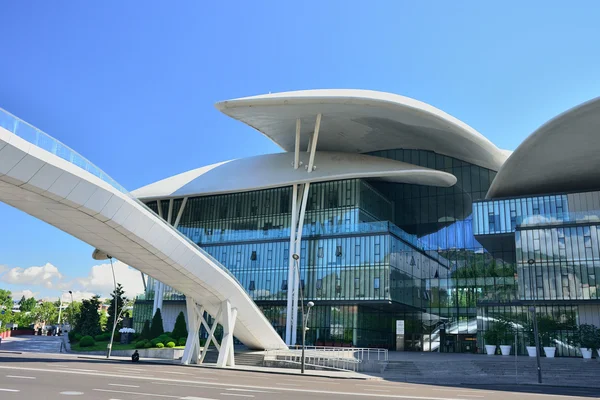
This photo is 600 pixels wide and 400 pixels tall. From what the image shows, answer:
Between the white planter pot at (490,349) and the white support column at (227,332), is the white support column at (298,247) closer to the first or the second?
the white support column at (227,332)

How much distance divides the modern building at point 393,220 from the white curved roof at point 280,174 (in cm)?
19

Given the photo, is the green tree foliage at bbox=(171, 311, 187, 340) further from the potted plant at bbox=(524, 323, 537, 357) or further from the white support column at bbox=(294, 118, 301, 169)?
the potted plant at bbox=(524, 323, 537, 357)

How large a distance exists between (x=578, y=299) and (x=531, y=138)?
1234 centimetres

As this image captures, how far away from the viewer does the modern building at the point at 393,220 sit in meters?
40.4

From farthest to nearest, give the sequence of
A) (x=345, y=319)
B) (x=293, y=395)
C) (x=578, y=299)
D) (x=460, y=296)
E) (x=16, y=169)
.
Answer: (x=460, y=296) < (x=345, y=319) < (x=578, y=299) < (x=16, y=169) < (x=293, y=395)

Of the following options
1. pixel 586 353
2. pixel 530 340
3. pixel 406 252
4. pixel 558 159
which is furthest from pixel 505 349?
pixel 558 159

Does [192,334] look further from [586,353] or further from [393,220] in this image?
[393,220]

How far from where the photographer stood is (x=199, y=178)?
5700 centimetres

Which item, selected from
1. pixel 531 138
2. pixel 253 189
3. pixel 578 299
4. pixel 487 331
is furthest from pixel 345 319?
pixel 531 138

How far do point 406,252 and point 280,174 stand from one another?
14205 millimetres

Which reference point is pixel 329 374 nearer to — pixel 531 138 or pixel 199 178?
pixel 531 138

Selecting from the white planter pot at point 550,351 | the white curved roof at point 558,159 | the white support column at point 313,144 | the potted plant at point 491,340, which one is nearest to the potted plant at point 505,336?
the potted plant at point 491,340

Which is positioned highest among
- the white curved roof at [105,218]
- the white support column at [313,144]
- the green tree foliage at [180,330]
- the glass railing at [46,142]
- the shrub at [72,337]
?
the white support column at [313,144]

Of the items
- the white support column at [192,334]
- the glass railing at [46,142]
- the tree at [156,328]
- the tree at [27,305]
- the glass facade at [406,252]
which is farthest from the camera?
the tree at [27,305]
